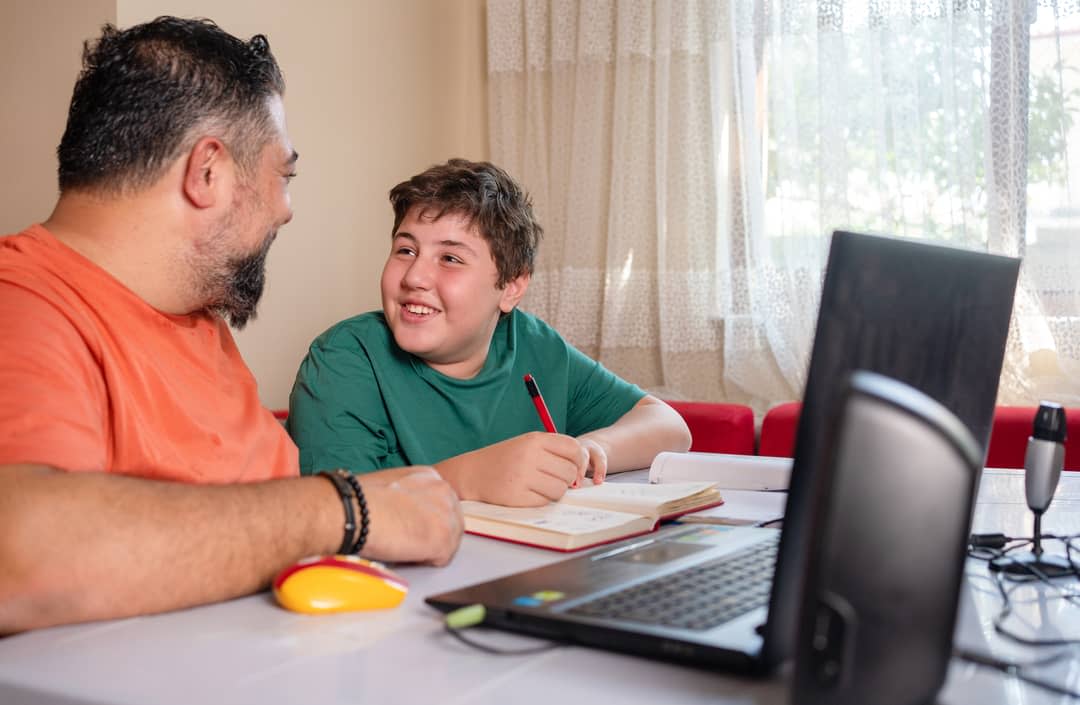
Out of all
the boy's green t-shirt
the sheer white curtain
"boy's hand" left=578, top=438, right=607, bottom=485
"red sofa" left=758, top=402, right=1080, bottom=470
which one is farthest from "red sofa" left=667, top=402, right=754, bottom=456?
"boy's hand" left=578, top=438, right=607, bottom=485

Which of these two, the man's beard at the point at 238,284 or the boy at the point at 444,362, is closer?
the man's beard at the point at 238,284

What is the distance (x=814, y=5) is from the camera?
2598 mm

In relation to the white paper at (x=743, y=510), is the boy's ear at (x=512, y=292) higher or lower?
higher

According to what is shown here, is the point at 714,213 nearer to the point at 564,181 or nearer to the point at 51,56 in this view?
the point at 564,181

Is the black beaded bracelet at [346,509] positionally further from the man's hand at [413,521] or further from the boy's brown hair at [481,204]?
the boy's brown hair at [481,204]

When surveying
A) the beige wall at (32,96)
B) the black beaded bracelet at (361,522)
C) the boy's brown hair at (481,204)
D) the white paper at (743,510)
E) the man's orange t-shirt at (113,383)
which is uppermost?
the beige wall at (32,96)

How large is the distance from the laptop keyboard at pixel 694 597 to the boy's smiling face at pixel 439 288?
809 mm

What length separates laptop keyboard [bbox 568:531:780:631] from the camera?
74cm

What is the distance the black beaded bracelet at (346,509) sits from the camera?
Answer: 0.89 m

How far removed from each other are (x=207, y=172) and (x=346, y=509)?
483 mm

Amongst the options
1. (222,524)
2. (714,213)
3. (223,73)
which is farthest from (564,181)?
(222,524)

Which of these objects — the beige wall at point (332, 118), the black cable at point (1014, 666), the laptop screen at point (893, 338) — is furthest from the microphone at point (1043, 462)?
the beige wall at point (332, 118)

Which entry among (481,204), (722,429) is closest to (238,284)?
(481,204)

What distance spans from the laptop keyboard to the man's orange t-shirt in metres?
0.47
